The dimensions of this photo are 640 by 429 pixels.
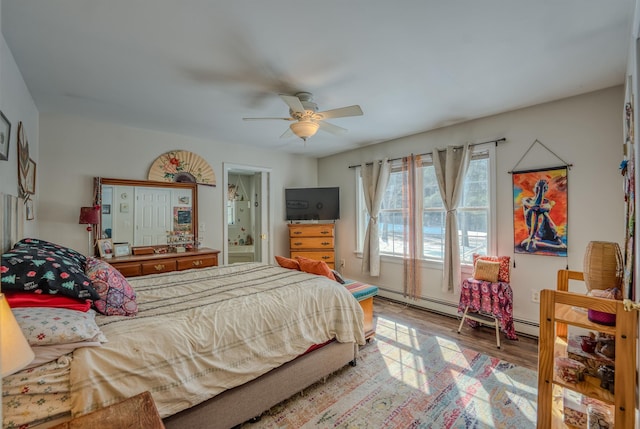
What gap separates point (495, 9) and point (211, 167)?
3811mm

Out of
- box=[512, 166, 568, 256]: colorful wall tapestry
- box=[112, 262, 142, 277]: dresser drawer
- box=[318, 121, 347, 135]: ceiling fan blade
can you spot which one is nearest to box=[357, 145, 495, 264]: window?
box=[512, 166, 568, 256]: colorful wall tapestry

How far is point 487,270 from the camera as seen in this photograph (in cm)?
312

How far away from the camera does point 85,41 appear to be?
185 cm

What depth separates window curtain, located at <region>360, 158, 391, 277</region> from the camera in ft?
14.5

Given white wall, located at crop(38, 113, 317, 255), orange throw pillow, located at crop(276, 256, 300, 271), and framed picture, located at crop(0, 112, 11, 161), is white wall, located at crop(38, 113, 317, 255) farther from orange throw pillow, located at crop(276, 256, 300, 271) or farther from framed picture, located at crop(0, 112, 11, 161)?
orange throw pillow, located at crop(276, 256, 300, 271)

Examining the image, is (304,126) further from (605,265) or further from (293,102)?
(605,265)

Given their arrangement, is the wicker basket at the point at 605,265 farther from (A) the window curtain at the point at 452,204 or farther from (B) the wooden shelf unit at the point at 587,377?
(A) the window curtain at the point at 452,204

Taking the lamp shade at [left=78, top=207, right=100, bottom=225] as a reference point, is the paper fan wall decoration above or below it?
→ above

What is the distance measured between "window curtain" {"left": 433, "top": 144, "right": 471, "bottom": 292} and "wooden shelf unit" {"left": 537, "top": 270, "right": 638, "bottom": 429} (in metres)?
1.89

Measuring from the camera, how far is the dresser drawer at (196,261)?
143 inches

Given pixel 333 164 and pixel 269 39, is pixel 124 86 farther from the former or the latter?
pixel 333 164

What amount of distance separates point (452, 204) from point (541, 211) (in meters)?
0.90

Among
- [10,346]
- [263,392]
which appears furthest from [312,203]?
[10,346]

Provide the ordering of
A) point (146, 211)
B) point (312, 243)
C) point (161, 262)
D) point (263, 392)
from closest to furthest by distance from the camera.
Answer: point (263, 392) < point (161, 262) < point (146, 211) < point (312, 243)
